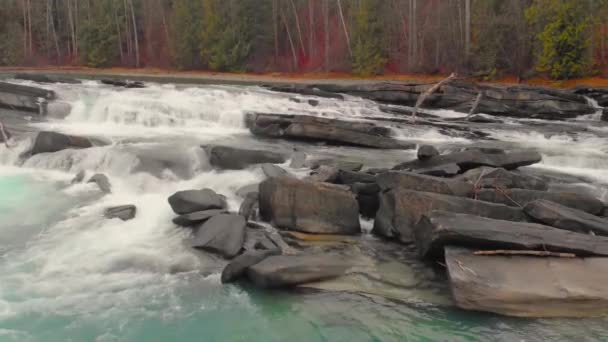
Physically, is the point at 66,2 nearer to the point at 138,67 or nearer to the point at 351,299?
the point at 138,67

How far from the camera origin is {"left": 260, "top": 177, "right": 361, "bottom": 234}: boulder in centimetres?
835

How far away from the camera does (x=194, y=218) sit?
8633 millimetres

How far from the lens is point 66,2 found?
59531mm

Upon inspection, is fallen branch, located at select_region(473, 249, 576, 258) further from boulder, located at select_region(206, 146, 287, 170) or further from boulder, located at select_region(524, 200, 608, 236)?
boulder, located at select_region(206, 146, 287, 170)

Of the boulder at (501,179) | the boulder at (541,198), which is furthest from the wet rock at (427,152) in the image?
the boulder at (541,198)

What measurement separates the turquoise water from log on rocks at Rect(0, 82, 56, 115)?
44.7 ft

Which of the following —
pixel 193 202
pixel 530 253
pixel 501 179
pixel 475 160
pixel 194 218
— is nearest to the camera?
pixel 530 253

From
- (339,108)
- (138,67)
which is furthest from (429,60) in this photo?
(138,67)

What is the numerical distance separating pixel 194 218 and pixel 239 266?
7.03 ft

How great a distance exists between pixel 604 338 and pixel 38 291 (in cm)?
694

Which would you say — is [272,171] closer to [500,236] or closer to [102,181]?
[102,181]

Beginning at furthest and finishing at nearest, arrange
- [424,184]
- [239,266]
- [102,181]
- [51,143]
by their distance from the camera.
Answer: [51,143]
[102,181]
[424,184]
[239,266]

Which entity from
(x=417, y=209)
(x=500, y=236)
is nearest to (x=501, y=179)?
(x=417, y=209)

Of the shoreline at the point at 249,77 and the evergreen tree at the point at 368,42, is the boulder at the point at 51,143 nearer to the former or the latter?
the shoreline at the point at 249,77
